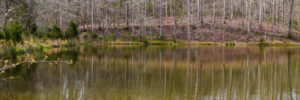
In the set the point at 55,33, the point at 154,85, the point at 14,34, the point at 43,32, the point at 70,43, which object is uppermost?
the point at 43,32

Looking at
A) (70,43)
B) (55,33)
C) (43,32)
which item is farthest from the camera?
(70,43)

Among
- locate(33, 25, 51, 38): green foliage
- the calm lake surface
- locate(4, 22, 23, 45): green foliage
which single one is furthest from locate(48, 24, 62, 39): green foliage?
the calm lake surface

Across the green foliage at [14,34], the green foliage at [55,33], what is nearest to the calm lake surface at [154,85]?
the green foliage at [14,34]

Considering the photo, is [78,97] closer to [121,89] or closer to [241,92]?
[121,89]

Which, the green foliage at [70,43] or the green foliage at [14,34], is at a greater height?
the green foliage at [14,34]

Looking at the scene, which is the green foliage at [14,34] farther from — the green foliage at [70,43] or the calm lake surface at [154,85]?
the green foliage at [70,43]

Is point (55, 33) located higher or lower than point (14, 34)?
higher

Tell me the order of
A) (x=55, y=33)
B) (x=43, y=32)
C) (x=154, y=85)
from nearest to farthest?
(x=154, y=85) < (x=55, y=33) < (x=43, y=32)

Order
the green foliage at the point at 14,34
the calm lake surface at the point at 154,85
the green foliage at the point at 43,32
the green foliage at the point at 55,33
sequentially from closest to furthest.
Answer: the calm lake surface at the point at 154,85 < the green foliage at the point at 14,34 < the green foliage at the point at 43,32 < the green foliage at the point at 55,33

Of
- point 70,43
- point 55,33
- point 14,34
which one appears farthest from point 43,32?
point 14,34

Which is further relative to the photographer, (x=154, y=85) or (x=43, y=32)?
(x=43, y=32)

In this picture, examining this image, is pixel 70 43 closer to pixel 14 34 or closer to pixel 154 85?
pixel 14 34

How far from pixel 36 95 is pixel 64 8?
54352mm

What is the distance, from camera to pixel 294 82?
13422 millimetres
